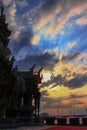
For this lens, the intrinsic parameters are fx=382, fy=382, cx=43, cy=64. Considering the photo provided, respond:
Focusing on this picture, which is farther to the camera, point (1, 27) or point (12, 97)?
point (1, 27)

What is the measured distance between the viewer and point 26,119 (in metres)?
68.1

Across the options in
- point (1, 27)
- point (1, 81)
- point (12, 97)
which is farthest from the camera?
point (1, 27)

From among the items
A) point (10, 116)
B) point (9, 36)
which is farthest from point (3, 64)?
point (9, 36)

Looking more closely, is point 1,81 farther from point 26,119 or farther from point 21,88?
point 26,119

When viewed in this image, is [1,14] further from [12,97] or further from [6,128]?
[6,128]

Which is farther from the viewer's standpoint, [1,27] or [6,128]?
[1,27]

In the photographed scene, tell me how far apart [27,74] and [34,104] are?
5829 millimetres

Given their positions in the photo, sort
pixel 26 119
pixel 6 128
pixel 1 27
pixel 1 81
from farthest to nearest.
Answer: pixel 26 119 < pixel 1 27 < pixel 1 81 < pixel 6 128

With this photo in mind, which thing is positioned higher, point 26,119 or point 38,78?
point 38,78

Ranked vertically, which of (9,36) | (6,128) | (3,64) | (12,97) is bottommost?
(6,128)

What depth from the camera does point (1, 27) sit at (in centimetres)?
6075

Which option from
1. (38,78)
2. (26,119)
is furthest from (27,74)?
(26,119)

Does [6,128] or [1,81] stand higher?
[1,81]

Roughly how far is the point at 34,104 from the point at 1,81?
22.7m
